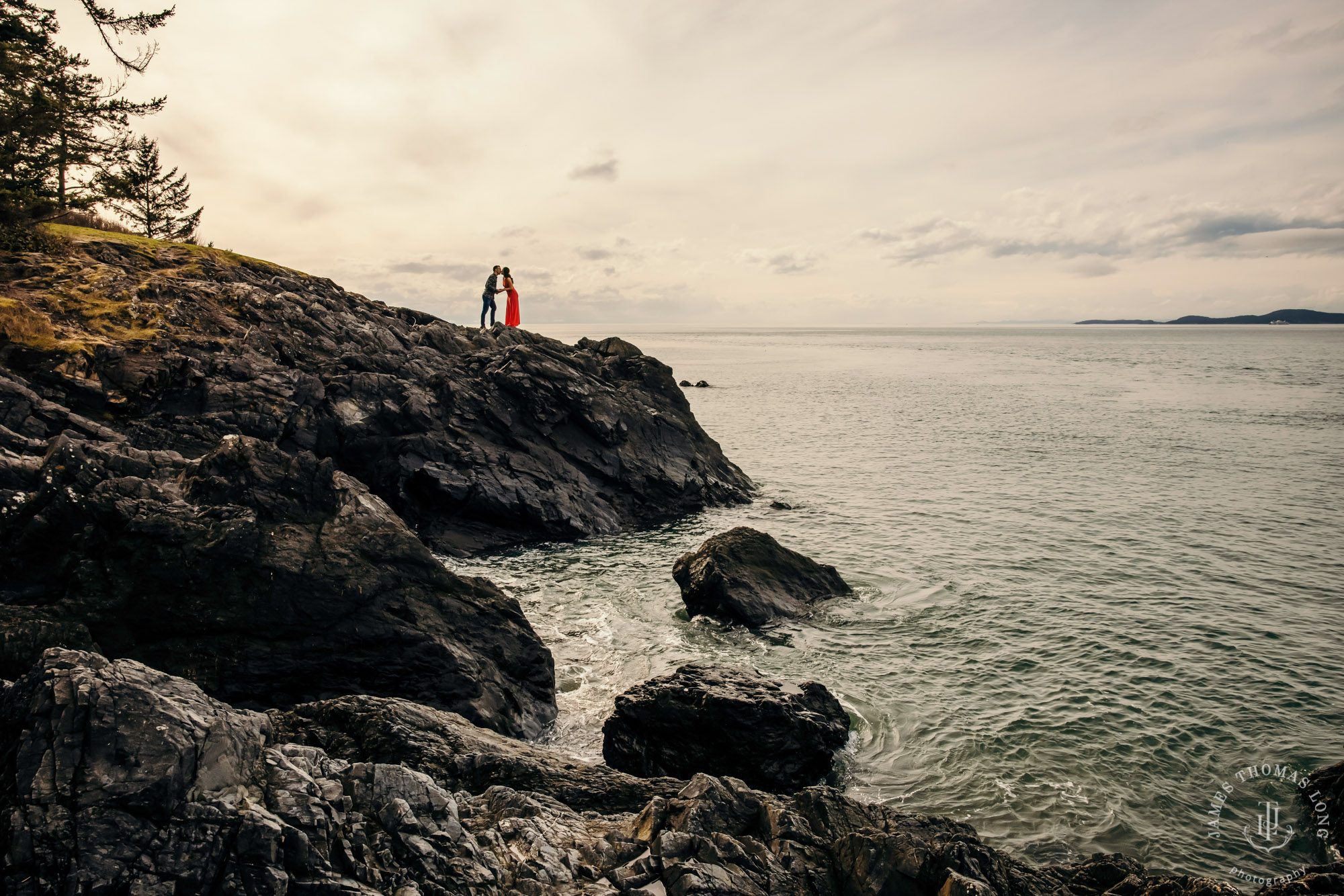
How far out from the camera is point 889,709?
62.6 feet

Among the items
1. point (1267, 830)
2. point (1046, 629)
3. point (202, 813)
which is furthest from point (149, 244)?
point (1267, 830)

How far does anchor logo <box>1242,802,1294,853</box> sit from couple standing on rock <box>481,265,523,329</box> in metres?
45.4

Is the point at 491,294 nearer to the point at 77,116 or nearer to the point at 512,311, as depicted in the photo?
the point at 512,311

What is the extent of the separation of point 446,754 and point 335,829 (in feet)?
10.8

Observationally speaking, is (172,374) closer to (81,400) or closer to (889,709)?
(81,400)

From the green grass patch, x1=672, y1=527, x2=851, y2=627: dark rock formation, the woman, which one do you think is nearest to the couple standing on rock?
the woman

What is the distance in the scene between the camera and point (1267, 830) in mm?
14266

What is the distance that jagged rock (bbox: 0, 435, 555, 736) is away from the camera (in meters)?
14.0

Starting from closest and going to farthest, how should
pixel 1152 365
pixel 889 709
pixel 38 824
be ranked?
pixel 38 824 < pixel 889 709 < pixel 1152 365

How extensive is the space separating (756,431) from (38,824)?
207ft

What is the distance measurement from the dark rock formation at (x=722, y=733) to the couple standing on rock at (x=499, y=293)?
124 ft

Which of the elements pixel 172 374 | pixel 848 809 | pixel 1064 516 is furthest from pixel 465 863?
pixel 1064 516

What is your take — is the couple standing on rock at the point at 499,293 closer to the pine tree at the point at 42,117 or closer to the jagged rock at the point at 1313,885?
the pine tree at the point at 42,117

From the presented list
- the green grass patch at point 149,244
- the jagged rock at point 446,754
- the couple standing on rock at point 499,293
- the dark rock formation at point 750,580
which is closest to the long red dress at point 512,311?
the couple standing on rock at point 499,293
